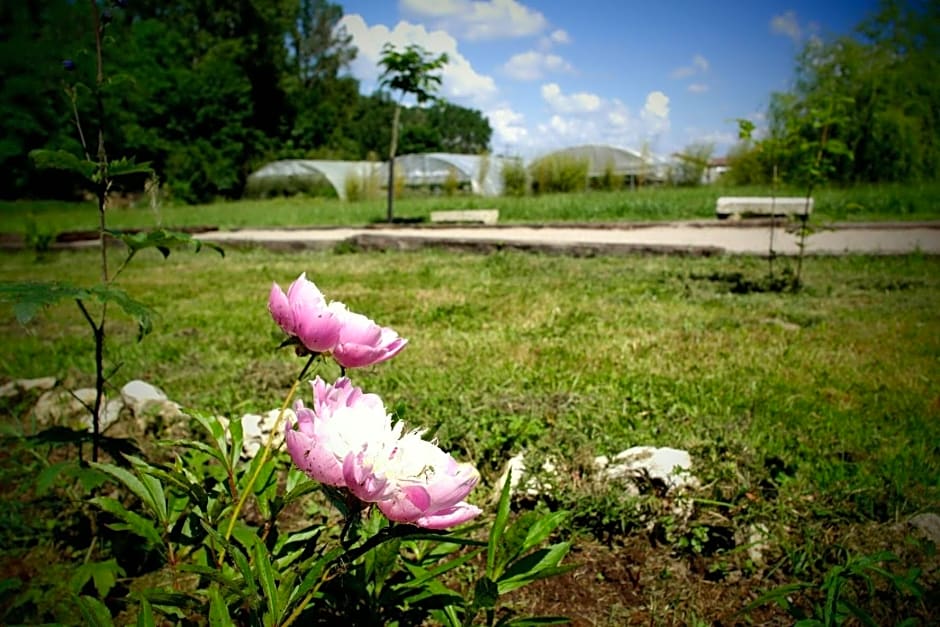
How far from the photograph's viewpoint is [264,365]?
270 centimetres

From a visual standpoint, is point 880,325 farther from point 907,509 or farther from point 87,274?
point 87,274

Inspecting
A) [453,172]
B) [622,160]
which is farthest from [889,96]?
[453,172]

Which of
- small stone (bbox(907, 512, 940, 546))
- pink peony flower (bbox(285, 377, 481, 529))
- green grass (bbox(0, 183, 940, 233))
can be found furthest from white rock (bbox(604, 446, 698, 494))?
green grass (bbox(0, 183, 940, 233))

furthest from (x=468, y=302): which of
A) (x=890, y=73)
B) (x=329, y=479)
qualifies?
(x=890, y=73)

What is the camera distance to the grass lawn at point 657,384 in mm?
1396

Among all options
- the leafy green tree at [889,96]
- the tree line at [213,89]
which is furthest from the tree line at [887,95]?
the tree line at [213,89]

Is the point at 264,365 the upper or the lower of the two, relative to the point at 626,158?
lower

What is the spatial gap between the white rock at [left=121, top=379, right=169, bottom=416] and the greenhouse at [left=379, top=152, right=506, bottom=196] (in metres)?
18.2

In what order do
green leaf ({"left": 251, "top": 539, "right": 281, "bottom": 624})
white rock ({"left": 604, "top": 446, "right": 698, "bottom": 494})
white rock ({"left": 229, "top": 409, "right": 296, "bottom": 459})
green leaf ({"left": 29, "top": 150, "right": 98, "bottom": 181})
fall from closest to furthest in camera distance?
green leaf ({"left": 251, "top": 539, "right": 281, "bottom": 624})
green leaf ({"left": 29, "top": 150, "right": 98, "bottom": 181})
white rock ({"left": 604, "top": 446, "right": 698, "bottom": 494})
white rock ({"left": 229, "top": 409, "right": 296, "bottom": 459})

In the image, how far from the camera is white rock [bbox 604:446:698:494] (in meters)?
1.53

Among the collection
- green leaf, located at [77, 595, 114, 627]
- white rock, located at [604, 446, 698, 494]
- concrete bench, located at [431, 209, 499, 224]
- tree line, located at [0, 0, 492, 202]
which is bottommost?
white rock, located at [604, 446, 698, 494]

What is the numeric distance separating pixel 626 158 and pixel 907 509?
22.7m

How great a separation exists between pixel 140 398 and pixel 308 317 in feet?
5.30

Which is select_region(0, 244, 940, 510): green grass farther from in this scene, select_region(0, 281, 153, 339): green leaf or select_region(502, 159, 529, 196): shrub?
select_region(502, 159, 529, 196): shrub
